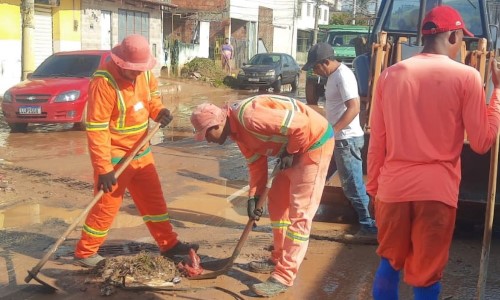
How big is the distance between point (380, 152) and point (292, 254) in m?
1.24

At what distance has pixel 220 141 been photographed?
4.05 m

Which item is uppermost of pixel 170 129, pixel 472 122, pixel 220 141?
pixel 472 122

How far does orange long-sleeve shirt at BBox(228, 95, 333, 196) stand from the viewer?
398cm

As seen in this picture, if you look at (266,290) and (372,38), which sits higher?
(372,38)

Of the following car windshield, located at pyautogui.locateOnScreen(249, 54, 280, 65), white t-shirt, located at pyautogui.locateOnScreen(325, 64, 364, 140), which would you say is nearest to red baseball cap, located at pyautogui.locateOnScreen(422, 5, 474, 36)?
white t-shirt, located at pyautogui.locateOnScreen(325, 64, 364, 140)

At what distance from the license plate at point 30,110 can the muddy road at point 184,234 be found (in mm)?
1495

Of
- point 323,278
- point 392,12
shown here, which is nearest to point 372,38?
point 392,12

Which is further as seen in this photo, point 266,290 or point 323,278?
point 323,278

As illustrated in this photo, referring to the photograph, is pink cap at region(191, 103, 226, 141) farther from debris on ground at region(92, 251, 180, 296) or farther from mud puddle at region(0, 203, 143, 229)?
mud puddle at region(0, 203, 143, 229)

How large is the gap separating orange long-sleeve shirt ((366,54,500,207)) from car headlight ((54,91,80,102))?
9264 mm

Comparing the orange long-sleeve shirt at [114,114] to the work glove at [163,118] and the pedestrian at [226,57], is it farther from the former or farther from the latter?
the pedestrian at [226,57]

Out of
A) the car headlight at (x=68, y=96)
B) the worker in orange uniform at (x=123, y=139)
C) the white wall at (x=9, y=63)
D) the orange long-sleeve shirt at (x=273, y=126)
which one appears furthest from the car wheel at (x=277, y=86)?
the orange long-sleeve shirt at (x=273, y=126)

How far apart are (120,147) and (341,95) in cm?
199

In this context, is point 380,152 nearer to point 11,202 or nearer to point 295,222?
point 295,222
